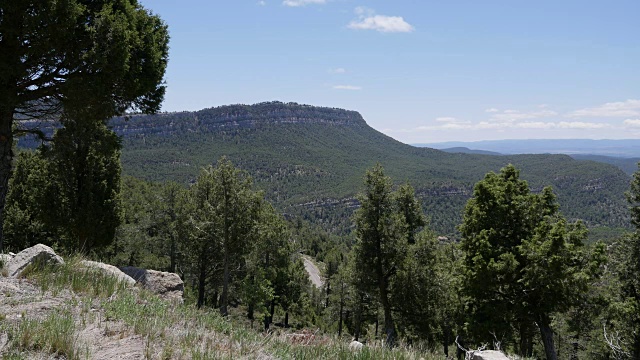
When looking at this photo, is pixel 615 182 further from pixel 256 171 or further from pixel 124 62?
pixel 124 62

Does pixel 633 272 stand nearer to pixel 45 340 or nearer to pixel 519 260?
pixel 519 260

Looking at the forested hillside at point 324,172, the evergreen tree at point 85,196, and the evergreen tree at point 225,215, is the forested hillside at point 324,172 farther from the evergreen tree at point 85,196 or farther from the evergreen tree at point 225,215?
the evergreen tree at point 85,196

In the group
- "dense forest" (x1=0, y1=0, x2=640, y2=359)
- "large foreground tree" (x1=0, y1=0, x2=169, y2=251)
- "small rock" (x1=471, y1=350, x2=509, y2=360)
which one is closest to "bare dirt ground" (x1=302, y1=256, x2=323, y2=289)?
"dense forest" (x1=0, y1=0, x2=640, y2=359)

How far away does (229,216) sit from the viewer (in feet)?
66.8

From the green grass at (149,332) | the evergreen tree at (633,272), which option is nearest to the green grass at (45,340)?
the green grass at (149,332)

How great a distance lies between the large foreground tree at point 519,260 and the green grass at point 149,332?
9489 millimetres

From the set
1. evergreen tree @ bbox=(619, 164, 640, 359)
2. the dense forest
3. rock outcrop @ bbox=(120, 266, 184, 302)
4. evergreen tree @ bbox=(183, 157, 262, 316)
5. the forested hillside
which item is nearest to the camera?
the dense forest

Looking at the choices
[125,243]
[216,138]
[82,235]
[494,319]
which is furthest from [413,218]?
[216,138]

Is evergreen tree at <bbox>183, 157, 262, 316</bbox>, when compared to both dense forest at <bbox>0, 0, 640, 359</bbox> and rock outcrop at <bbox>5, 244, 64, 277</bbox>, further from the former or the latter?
rock outcrop at <bbox>5, 244, 64, 277</bbox>

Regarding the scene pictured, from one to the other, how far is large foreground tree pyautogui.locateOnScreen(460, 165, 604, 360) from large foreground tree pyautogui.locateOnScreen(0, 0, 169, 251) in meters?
12.7

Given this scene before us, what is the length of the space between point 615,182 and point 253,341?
21542 cm

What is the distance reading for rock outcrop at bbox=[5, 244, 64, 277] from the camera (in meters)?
6.54

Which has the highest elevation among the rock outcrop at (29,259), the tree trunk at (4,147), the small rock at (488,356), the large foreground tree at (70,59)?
the large foreground tree at (70,59)

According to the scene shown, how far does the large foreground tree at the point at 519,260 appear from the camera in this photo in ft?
44.2
